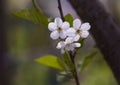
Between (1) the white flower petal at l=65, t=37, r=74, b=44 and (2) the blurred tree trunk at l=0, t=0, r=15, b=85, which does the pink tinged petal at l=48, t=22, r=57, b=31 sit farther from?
(2) the blurred tree trunk at l=0, t=0, r=15, b=85

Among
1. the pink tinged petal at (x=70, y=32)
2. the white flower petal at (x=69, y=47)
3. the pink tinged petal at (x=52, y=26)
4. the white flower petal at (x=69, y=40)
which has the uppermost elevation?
the pink tinged petal at (x=52, y=26)

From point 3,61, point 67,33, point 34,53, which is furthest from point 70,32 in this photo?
point 34,53

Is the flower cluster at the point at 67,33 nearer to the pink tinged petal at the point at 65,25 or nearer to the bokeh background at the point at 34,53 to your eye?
the pink tinged petal at the point at 65,25

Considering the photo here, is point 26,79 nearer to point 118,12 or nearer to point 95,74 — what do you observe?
point 95,74

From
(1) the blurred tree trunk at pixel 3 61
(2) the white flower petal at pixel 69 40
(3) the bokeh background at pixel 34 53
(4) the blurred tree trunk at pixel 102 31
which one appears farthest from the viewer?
(3) the bokeh background at pixel 34 53

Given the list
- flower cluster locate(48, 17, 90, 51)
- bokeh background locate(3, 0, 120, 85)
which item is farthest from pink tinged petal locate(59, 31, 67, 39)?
bokeh background locate(3, 0, 120, 85)

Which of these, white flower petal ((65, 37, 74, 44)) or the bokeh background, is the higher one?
the bokeh background

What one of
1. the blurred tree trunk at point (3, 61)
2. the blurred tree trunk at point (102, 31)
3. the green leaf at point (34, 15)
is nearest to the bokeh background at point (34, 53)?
the blurred tree trunk at point (3, 61)
